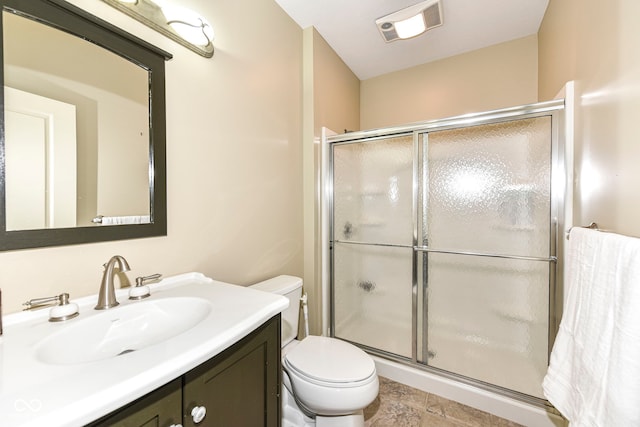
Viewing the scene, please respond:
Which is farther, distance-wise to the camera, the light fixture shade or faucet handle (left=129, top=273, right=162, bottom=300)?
the light fixture shade

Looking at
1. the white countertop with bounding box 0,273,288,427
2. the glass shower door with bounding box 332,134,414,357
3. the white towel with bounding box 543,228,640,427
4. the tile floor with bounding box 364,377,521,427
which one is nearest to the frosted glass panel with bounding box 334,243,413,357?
A: the glass shower door with bounding box 332,134,414,357

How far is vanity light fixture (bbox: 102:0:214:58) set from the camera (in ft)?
3.20

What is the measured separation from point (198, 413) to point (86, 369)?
0.91ft

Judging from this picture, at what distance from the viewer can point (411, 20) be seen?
1.63 meters

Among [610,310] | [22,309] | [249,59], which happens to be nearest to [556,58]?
[610,310]

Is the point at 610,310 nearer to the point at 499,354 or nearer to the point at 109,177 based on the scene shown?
the point at 499,354

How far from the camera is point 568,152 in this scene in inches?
54.1

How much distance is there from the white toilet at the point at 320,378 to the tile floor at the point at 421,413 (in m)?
0.36

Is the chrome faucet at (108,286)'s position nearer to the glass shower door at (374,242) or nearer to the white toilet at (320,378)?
the white toilet at (320,378)

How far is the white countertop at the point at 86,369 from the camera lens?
420 mm

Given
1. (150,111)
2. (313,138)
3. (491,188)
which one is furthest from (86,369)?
(491,188)

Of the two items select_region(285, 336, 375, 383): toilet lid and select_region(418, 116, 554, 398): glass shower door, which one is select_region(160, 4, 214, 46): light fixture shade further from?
select_region(285, 336, 375, 383): toilet lid

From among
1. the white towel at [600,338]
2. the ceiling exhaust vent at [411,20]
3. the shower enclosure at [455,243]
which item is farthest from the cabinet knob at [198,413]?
the ceiling exhaust vent at [411,20]

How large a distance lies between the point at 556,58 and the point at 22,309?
2.72 metres
